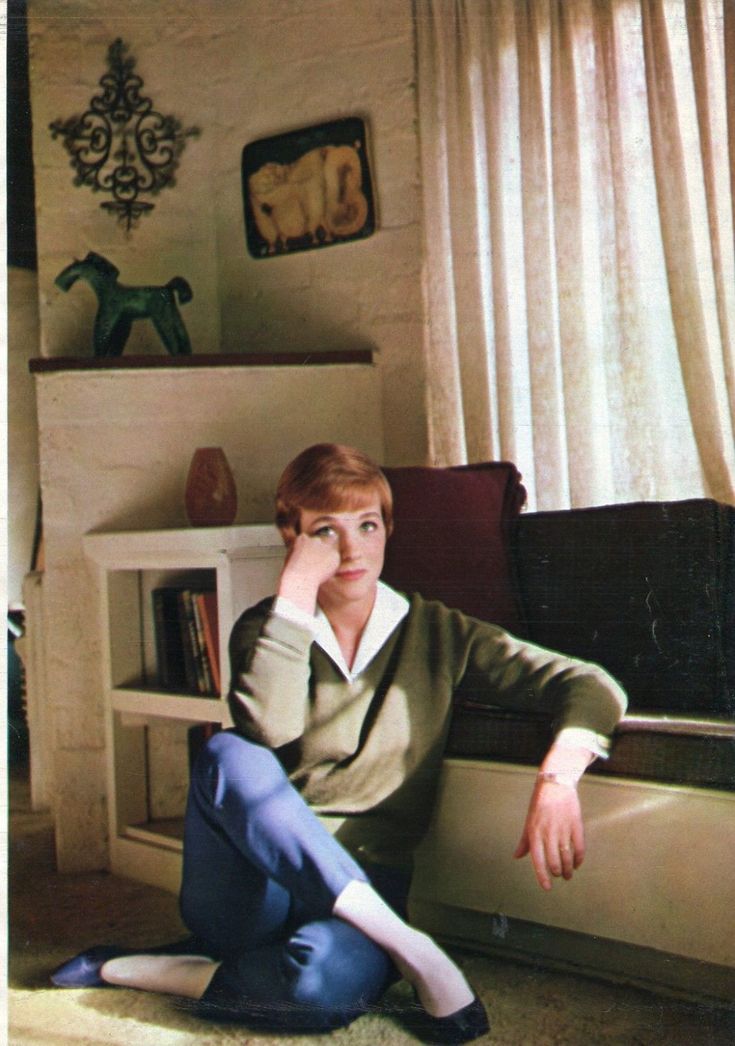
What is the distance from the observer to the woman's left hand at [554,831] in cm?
179

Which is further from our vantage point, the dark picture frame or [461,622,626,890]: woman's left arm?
the dark picture frame

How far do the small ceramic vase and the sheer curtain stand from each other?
62 cm

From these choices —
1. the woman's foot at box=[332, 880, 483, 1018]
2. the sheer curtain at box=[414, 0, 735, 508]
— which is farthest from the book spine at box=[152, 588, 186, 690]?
the woman's foot at box=[332, 880, 483, 1018]

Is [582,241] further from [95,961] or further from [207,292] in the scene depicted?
[95,961]

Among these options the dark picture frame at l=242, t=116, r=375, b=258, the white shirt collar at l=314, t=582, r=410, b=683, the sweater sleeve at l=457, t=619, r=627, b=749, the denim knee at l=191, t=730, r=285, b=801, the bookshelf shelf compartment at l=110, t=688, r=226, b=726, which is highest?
the dark picture frame at l=242, t=116, r=375, b=258

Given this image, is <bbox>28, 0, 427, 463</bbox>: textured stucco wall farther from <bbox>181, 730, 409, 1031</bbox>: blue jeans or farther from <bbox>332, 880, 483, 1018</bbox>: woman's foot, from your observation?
<bbox>332, 880, 483, 1018</bbox>: woman's foot

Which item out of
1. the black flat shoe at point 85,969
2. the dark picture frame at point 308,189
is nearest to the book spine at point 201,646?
the black flat shoe at point 85,969

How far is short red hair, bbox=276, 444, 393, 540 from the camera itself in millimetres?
2029

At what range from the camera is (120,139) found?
320cm

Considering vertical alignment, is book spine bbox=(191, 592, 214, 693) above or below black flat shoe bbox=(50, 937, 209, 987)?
above

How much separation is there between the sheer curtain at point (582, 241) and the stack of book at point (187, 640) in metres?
0.82

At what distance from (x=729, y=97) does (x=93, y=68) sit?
71.0 inches

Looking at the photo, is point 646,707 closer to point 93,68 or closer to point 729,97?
point 729,97

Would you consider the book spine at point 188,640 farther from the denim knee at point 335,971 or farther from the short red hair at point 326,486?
the denim knee at point 335,971
